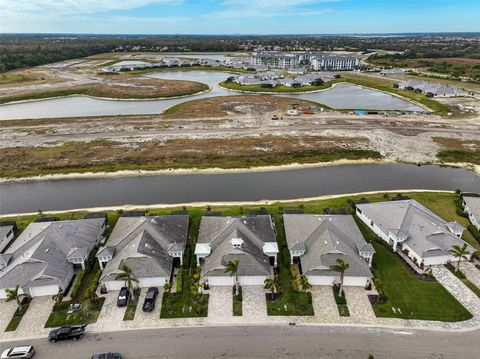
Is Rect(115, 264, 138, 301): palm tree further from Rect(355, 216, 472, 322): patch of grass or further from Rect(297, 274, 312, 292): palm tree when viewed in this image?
Rect(355, 216, 472, 322): patch of grass

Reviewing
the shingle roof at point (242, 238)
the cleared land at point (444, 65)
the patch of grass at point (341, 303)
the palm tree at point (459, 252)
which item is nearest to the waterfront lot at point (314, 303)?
the patch of grass at point (341, 303)

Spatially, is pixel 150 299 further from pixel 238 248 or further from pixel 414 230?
pixel 414 230

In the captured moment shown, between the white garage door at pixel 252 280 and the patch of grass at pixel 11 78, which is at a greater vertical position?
the patch of grass at pixel 11 78

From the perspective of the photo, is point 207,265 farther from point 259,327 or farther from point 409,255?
point 409,255

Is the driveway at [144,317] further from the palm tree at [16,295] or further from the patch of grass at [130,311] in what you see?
the palm tree at [16,295]

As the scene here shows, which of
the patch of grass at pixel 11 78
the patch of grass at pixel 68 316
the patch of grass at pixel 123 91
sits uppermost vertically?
the patch of grass at pixel 11 78

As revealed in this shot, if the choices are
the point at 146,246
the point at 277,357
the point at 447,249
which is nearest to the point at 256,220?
the point at 146,246

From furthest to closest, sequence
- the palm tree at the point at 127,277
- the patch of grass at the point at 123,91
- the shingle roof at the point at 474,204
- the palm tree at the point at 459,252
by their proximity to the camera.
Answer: the patch of grass at the point at 123,91 → the shingle roof at the point at 474,204 → the palm tree at the point at 459,252 → the palm tree at the point at 127,277

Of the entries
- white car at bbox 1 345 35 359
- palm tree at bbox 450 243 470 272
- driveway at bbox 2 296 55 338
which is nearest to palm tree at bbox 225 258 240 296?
driveway at bbox 2 296 55 338
